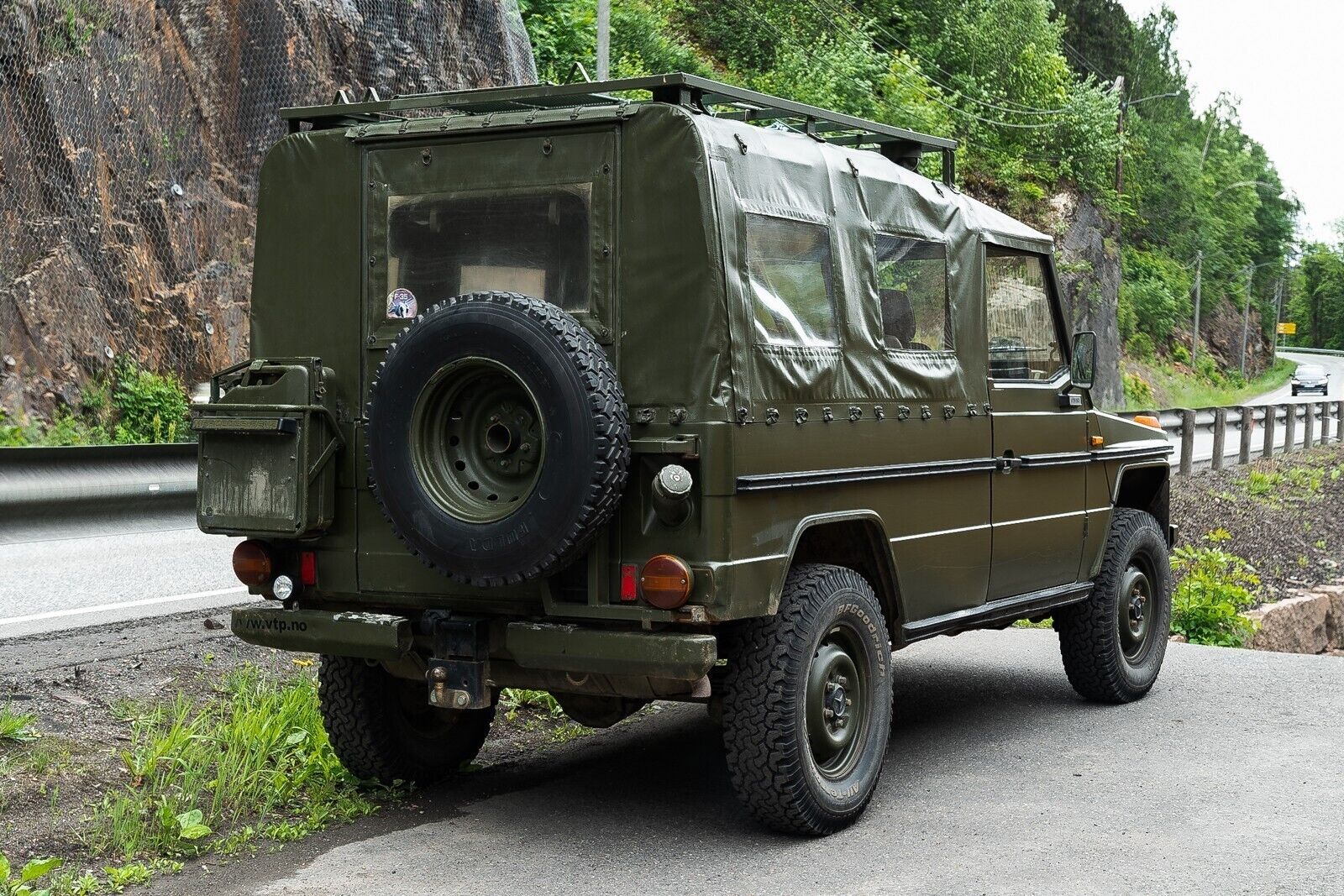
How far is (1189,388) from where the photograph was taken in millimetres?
59250

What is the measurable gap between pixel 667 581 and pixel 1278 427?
33353 mm

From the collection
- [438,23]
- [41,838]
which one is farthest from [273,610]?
[438,23]

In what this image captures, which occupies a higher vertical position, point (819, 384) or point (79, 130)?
point (79, 130)

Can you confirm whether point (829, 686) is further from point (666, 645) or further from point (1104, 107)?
point (1104, 107)

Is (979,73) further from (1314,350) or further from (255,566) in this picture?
(1314,350)

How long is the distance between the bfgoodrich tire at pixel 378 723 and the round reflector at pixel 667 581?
58.9 inches

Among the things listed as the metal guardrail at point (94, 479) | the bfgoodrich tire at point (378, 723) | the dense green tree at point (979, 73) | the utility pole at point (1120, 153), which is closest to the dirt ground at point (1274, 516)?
the bfgoodrich tire at point (378, 723)

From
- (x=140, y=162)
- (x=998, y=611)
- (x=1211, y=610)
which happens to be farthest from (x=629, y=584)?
(x=140, y=162)

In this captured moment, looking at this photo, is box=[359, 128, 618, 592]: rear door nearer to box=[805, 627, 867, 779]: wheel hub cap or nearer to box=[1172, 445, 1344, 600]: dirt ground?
box=[805, 627, 867, 779]: wheel hub cap

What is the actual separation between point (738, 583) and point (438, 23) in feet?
53.8

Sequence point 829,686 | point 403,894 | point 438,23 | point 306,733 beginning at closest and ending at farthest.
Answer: point 403,894
point 829,686
point 306,733
point 438,23

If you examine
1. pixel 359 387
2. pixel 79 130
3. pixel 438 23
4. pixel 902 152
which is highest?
pixel 438 23

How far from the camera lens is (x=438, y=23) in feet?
65.8

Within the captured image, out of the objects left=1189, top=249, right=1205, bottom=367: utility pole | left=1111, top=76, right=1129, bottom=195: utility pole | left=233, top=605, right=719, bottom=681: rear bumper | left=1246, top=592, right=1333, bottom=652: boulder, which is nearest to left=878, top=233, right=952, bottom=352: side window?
left=233, top=605, right=719, bottom=681: rear bumper
